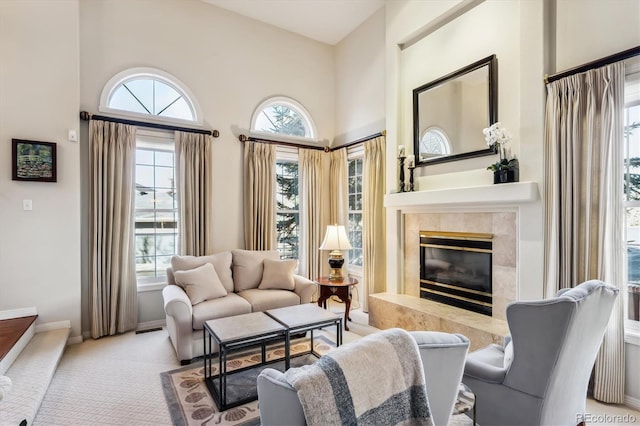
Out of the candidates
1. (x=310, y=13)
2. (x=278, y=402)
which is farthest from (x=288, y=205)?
(x=278, y=402)

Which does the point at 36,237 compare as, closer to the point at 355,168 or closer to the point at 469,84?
the point at 355,168

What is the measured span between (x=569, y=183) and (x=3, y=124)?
197 inches

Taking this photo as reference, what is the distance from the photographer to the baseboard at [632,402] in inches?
90.0

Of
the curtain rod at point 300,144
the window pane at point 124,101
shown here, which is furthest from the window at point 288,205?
the window pane at point 124,101

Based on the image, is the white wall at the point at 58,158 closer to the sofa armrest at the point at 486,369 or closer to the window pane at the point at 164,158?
the window pane at the point at 164,158

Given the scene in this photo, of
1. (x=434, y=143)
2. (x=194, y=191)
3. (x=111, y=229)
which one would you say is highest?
(x=434, y=143)

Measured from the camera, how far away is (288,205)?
513 cm

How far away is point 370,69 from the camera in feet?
15.3

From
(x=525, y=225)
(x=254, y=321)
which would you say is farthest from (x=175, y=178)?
(x=525, y=225)

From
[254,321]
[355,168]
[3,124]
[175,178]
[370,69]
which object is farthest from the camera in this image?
[355,168]

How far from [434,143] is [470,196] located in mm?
880

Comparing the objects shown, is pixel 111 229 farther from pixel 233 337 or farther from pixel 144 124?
pixel 233 337

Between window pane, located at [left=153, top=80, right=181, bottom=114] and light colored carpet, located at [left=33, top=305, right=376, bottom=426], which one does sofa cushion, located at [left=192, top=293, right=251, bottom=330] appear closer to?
light colored carpet, located at [left=33, top=305, right=376, bottom=426]

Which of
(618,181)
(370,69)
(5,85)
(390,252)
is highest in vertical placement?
(370,69)
